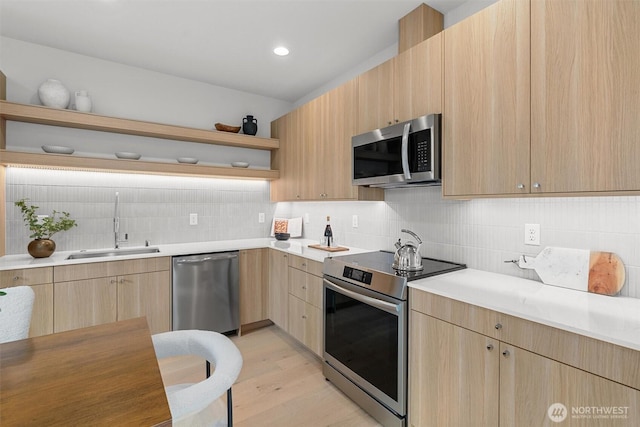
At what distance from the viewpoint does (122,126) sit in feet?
9.28

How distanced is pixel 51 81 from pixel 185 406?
10.1 feet

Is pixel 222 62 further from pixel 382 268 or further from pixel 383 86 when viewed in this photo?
pixel 382 268

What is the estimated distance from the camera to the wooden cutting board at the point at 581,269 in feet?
4.80

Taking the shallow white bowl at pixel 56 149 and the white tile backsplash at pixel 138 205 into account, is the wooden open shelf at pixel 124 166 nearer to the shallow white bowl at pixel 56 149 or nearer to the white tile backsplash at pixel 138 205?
the shallow white bowl at pixel 56 149

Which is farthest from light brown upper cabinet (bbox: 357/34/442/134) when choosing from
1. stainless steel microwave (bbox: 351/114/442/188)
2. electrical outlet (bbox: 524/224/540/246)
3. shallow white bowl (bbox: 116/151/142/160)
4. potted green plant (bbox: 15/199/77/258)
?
potted green plant (bbox: 15/199/77/258)

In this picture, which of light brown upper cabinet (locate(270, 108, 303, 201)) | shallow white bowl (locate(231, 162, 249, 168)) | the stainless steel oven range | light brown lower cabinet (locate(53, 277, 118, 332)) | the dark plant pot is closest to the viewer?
the stainless steel oven range

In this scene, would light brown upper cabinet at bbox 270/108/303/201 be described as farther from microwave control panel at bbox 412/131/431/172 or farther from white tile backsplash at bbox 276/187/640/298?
microwave control panel at bbox 412/131/431/172

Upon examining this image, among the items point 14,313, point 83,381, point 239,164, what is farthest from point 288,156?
point 83,381

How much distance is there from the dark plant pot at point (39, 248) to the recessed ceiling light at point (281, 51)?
8.27 ft

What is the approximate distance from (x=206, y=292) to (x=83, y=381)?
2.10 m

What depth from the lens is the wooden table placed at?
0.74m

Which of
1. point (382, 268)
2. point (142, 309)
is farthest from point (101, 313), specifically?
point (382, 268)

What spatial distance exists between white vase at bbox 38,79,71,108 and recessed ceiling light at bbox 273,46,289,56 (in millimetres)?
1888

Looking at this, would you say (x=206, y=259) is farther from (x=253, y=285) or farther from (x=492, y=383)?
(x=492, y=383)
